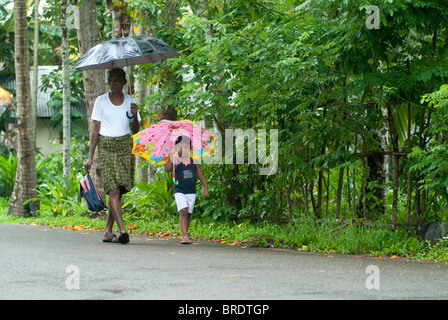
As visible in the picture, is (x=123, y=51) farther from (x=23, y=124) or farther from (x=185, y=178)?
(x=23, y=124)

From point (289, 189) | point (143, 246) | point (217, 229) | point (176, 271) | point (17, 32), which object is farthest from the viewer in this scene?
point (17, 32)

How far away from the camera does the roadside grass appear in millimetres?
7422

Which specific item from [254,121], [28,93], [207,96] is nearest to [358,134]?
[254,121]

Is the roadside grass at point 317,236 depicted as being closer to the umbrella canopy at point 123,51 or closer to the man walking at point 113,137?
the man walking at point 113,137

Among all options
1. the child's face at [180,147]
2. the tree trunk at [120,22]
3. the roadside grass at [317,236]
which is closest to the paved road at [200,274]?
the roadside grass at [317,236]

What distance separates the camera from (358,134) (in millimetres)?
8398

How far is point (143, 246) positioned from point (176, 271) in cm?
231

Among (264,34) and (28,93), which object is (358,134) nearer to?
(264,34)

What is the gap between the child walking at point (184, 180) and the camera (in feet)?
28.5

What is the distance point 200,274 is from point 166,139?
3.31 metres

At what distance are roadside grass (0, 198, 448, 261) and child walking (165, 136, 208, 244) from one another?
2.36ft

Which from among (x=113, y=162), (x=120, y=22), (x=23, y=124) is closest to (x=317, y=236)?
(x=113, y=162)

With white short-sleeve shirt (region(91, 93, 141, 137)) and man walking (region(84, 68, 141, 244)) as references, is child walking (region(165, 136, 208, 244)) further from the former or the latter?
white short-sleeve shirt (region(91, 93, 141, 137))
